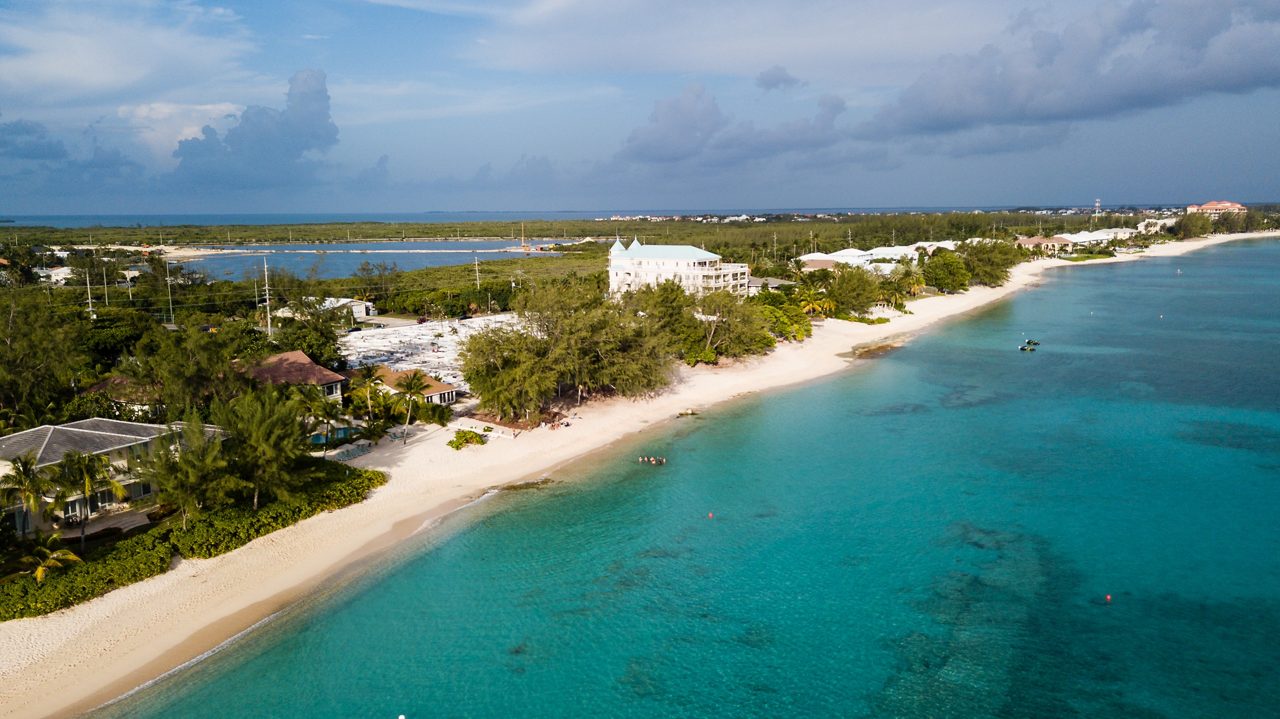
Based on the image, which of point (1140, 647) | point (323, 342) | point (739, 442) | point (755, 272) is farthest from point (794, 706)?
point (755, 272)

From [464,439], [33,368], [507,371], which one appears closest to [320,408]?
[464,439]

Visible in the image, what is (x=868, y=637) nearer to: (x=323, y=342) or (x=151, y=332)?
(x=323, y=342)

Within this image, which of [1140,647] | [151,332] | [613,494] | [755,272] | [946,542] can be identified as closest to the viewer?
[1140,647]

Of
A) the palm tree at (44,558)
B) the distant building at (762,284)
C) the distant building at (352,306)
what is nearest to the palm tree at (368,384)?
the palm tree at (44,558)

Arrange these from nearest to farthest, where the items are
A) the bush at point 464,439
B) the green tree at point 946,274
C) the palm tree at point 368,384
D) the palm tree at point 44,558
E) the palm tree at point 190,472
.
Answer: the palm tree at point 44,558 → the palm tree at point 190,472 → the bush at point 464,439 → the palm tree at point 368,384 → the green tree at point 946,274

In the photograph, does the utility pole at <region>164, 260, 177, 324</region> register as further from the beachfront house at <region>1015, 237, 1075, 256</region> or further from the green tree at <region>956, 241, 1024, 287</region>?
the beachfront house at <region>1015, 237, 1075, 256</region>

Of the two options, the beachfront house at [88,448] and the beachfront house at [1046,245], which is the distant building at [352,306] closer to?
the beachfront house at [88,448]

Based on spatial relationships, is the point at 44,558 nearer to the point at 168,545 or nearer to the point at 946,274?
the point at 168,545
